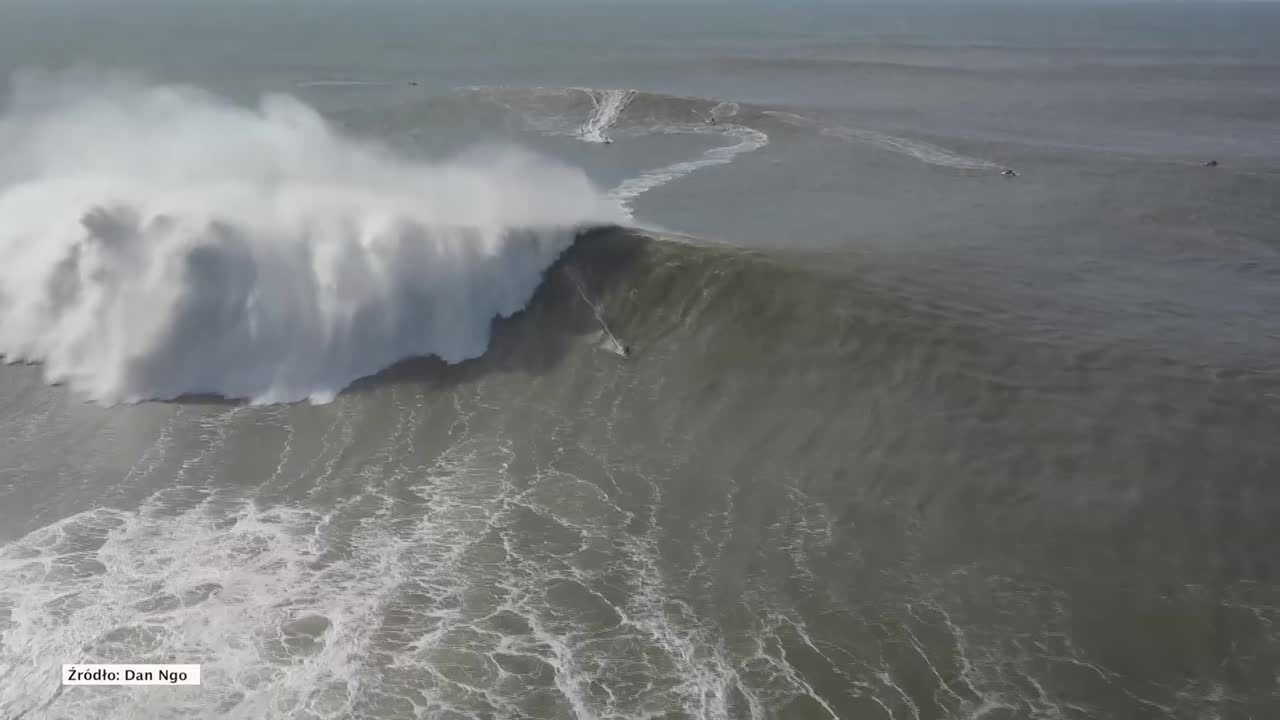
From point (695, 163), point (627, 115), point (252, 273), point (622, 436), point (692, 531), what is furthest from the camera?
point (627, 115)

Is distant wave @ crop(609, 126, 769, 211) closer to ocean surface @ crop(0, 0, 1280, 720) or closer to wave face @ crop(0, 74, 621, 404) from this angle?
ocean surface @ crop(0, 0, 1280, 720)

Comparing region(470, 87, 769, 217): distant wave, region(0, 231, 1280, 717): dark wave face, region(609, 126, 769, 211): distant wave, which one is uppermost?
region(470, 87, 769, 217): distant wave

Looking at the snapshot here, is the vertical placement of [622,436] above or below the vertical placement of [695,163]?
below

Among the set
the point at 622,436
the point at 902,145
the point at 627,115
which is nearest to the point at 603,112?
the point at 627,115

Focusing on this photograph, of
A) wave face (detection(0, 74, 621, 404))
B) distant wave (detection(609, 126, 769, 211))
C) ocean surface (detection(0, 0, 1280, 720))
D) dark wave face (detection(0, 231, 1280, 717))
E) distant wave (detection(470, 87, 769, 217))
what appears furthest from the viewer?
distant wave (detection(470, 87, 769, 217))

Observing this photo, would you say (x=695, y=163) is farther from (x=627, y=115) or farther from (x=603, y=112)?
(x=603, y=112)

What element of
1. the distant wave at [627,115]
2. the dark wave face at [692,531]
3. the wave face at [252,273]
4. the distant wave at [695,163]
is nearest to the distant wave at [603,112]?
the distant wave at [627,115]

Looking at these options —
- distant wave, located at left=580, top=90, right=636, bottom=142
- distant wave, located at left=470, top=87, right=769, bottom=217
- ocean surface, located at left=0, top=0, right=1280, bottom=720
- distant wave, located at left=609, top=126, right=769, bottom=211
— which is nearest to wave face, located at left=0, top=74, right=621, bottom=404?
ocean surface, located at left=0, top=0, right=1280, bottom=720
